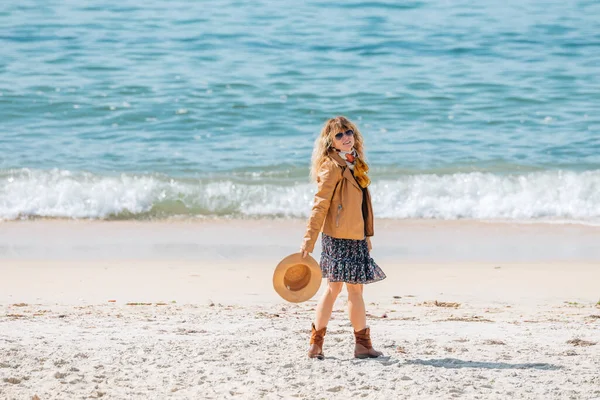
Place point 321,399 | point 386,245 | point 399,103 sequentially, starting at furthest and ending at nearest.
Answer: point 399,103 < point 386,245 < point 321,399

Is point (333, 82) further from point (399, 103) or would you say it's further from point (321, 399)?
point (321, 399)

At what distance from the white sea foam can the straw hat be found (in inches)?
248

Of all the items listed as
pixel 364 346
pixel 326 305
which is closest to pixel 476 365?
pixel 364 346

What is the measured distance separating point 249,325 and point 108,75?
13.4 m

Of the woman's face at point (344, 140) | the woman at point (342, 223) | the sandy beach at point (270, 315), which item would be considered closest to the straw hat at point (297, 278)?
the woman at point (342, 223)

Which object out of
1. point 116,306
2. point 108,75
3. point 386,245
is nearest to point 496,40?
point 108,75

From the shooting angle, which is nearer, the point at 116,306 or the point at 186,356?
the point at 186,356

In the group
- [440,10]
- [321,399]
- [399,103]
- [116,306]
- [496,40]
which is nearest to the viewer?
[321,399]

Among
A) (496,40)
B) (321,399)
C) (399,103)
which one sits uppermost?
(496,40)

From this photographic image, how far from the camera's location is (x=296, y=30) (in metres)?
21.4

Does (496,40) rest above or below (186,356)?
above

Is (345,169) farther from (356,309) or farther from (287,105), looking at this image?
(287,105)

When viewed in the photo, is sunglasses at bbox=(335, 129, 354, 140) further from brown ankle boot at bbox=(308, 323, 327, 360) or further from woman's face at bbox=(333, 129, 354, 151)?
brown ankle boot at bbox=(308, 323, 327, 360)

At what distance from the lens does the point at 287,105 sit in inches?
667
